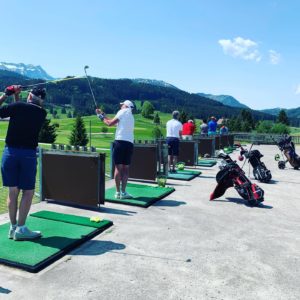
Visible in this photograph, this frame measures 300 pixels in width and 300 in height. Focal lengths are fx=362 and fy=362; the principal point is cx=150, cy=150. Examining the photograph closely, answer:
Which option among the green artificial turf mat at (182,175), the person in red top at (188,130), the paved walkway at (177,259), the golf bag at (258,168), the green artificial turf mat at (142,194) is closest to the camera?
the paved walkway at (177,259)

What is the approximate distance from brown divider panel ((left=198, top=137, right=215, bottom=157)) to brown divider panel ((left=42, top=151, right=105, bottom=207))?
517 inches

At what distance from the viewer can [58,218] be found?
685 cm

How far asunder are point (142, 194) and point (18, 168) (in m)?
4.43

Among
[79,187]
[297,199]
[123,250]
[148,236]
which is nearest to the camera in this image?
[123,250]

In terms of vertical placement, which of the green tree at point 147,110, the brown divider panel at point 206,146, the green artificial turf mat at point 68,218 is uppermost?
the green tree at point 147,110

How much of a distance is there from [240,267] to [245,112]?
140 metres

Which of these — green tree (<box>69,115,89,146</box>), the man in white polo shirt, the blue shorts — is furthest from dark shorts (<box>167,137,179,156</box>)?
green tree (<box>69,115,89,146</box>)

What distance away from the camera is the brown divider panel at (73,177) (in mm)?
7762

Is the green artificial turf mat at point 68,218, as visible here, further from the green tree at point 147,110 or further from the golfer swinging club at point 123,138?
the green tree at point 147,110

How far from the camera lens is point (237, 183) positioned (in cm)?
917

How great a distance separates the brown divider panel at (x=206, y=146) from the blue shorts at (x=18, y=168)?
15.6 m

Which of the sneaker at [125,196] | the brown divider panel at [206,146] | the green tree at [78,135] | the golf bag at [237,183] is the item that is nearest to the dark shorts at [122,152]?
the sneaker at [125,196]

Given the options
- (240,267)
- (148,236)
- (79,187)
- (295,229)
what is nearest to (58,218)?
(79,187)

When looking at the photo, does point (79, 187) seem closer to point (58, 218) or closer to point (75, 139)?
point (58, 218)
